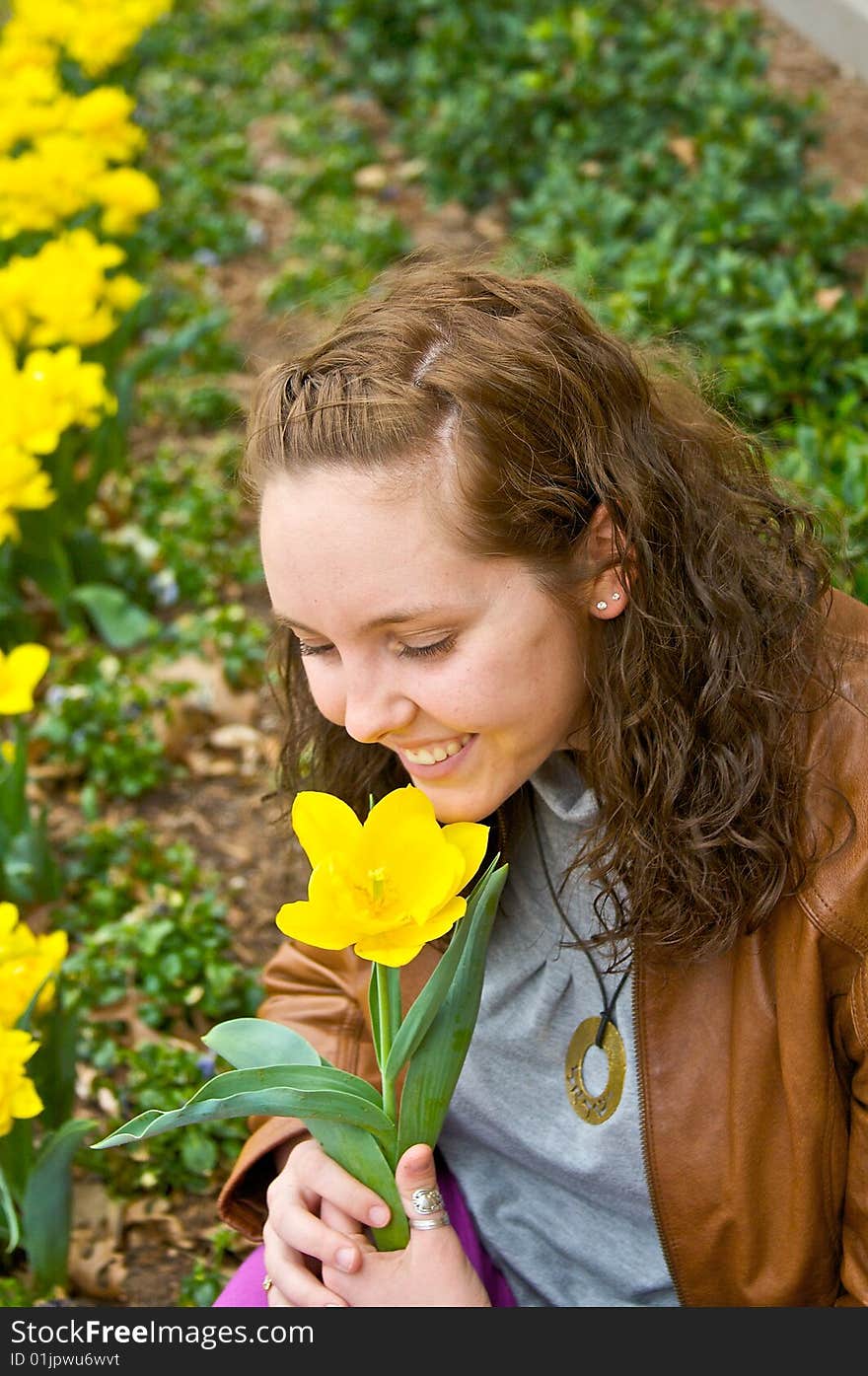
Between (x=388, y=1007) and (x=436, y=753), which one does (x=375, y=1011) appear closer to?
(x=388, y=1007)

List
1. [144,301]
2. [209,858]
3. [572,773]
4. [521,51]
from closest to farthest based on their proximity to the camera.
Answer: [572,773], [209,858], [144,301], [521,51]

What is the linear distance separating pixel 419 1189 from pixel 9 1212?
0.55 meters

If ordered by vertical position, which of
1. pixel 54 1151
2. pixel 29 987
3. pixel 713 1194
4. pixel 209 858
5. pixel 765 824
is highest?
pixel 765 824

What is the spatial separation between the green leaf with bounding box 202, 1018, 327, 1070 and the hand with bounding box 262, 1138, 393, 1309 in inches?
6.7

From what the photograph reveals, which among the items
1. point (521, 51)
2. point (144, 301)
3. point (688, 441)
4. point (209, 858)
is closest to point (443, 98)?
point (521, 51)

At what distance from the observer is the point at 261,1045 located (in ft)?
4.35

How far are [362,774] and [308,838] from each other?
1.45 ft

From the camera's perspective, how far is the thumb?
1.38 metres

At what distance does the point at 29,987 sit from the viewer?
1.70m

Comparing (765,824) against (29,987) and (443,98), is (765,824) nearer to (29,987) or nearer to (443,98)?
(29,987)

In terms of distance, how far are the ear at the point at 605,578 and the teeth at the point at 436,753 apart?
0.63 ft

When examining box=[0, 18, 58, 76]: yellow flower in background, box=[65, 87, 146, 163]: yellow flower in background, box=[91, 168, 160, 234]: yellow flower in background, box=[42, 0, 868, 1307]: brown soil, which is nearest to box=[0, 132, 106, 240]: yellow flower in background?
box=[91, 168, 160, 234]: yellow flower in background

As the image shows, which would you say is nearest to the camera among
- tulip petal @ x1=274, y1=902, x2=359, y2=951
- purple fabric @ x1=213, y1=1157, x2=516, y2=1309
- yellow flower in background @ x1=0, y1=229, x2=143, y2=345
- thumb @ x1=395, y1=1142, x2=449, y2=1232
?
tulip petal @ x1=274, y1=902, x2=359, y2=951

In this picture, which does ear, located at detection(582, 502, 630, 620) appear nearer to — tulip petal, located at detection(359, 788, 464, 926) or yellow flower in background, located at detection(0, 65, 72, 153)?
tulip petal, located at detection(359, 788, 464, 926)
